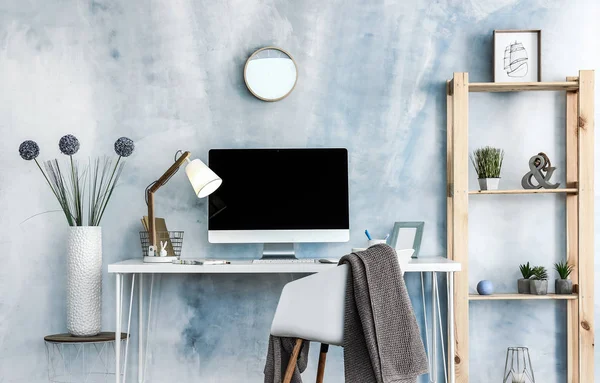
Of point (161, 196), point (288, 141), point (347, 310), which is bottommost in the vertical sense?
point (347, 310)

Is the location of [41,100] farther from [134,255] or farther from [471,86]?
[471,86]

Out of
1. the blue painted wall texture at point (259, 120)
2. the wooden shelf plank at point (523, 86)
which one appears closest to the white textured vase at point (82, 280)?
the blue painted wall texture at point (259, 120)

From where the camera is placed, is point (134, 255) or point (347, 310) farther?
point (134, 255)

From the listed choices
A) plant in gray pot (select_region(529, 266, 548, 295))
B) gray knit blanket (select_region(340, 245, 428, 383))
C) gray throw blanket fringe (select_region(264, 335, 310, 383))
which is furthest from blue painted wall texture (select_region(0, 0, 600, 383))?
gray knit blanket (select_region(340, 245, 428, 383))

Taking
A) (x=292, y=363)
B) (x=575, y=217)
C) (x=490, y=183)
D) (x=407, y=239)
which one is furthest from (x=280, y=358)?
(x=575, y=217)

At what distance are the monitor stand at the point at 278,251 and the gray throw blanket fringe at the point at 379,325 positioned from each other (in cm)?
113

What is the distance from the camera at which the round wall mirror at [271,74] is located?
3.54m

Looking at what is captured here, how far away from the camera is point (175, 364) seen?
11.6 ft

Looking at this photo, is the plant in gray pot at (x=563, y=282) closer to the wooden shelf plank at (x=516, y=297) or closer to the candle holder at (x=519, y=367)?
the wooden shelf plank at (x=516, y=297)

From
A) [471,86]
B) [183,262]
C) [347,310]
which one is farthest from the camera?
[471,86]

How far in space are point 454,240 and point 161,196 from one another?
60.9 inches

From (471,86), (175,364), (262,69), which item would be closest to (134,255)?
(175,364)

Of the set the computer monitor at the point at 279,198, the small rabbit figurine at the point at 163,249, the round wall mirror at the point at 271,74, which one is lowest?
the small rabbit figurine at the point at 163,249

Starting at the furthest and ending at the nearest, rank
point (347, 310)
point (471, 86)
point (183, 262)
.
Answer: point (471, 86) → point (183, 262) → point (347, 310)
